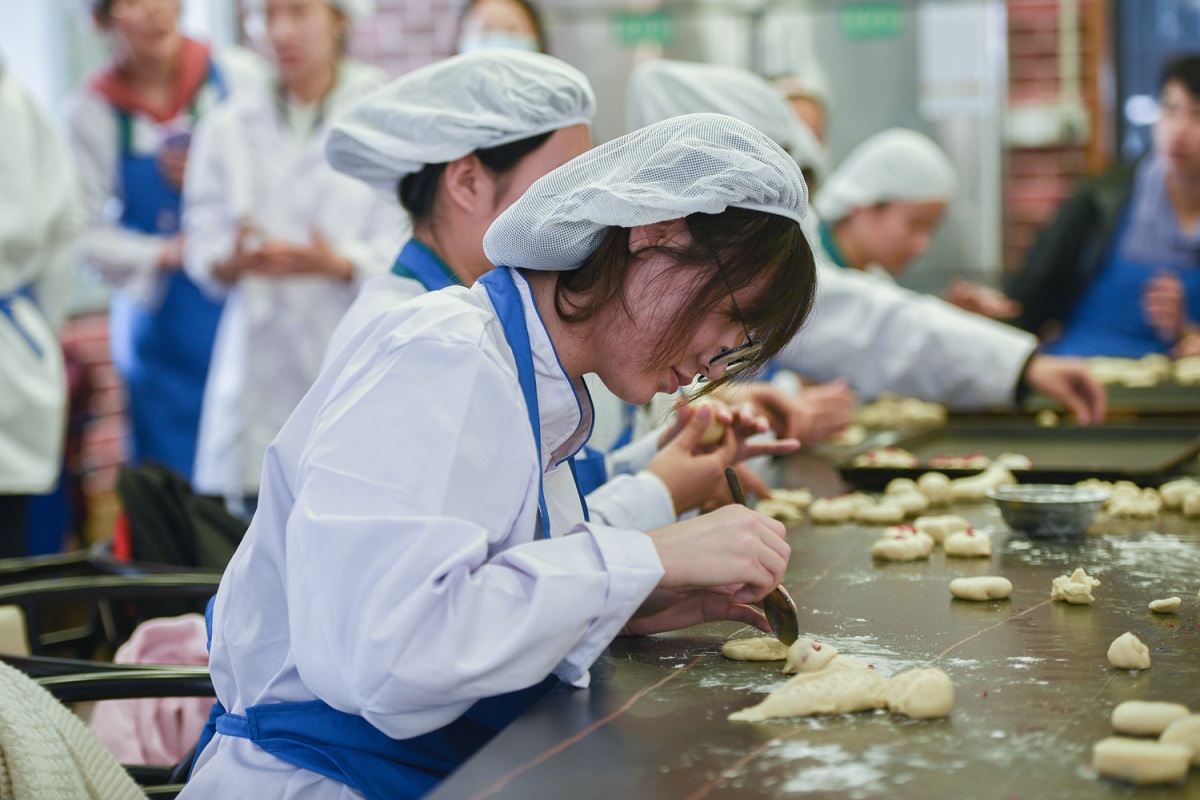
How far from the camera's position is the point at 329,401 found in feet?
3.87

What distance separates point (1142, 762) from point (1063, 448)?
1.77 m

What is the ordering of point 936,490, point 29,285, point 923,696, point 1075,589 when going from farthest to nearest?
point 29,285
point 936,490
point 1075,589
point 923,696

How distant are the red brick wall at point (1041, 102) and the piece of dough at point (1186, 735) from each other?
5256 millimetres

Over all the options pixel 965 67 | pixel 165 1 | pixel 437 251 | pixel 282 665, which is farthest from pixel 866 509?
pixel 965 67

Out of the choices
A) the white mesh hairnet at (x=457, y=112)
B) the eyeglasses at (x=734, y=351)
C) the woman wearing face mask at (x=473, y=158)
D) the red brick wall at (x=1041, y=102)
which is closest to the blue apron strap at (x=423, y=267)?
the woman wearing face mask at (x=473, y=158)

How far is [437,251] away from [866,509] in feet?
2.44

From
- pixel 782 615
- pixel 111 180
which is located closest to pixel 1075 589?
pixel 782 615

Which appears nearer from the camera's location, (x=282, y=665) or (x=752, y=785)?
(x=752, y=785)

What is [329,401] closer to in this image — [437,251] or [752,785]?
[752,785]

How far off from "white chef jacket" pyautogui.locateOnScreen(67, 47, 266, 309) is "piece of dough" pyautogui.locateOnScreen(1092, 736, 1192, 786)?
143 inches

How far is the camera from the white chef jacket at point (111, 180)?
4051 mm

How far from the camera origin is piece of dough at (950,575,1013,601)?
1422 mm

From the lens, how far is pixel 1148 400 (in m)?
3.10

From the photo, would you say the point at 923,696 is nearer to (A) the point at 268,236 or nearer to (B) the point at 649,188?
(B) the point at 649,188
